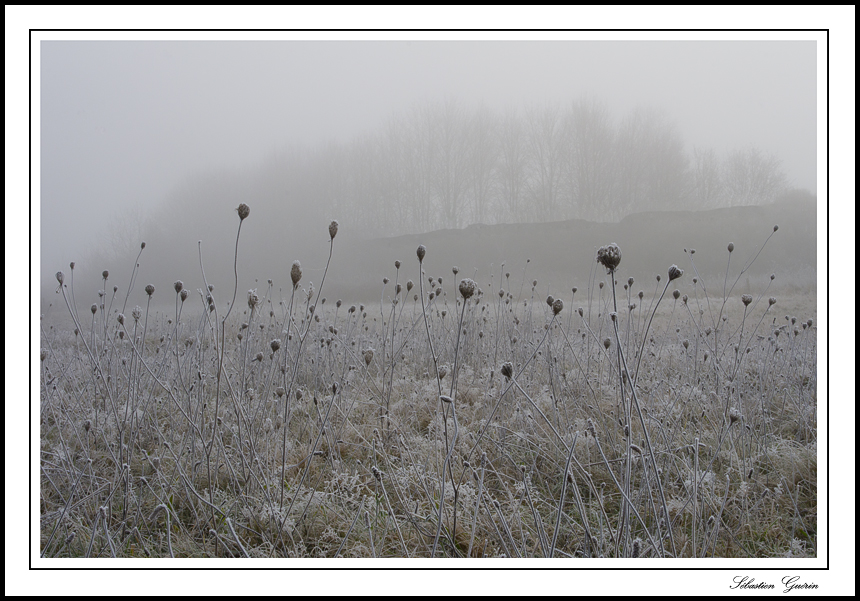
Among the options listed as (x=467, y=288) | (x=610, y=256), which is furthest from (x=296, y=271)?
(x=610, y=256)

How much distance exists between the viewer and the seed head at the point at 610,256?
66cm

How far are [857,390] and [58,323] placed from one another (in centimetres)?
392

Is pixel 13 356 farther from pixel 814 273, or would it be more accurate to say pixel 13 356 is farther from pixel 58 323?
pixel 814 273

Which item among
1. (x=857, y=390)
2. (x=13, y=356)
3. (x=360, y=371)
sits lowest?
(x=360, y=371)

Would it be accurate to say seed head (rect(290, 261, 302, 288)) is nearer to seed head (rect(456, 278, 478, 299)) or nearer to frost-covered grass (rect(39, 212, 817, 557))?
frost-covered grass (rect(39, 212, 817, 557))

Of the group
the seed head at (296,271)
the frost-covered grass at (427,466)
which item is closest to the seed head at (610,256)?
the frost-covered grass at (427,466)

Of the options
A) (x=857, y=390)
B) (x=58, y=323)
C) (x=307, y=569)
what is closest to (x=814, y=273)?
(x=857, y=390)

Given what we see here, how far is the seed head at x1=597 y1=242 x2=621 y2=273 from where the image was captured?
2.16ft

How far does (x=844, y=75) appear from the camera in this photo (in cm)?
120
